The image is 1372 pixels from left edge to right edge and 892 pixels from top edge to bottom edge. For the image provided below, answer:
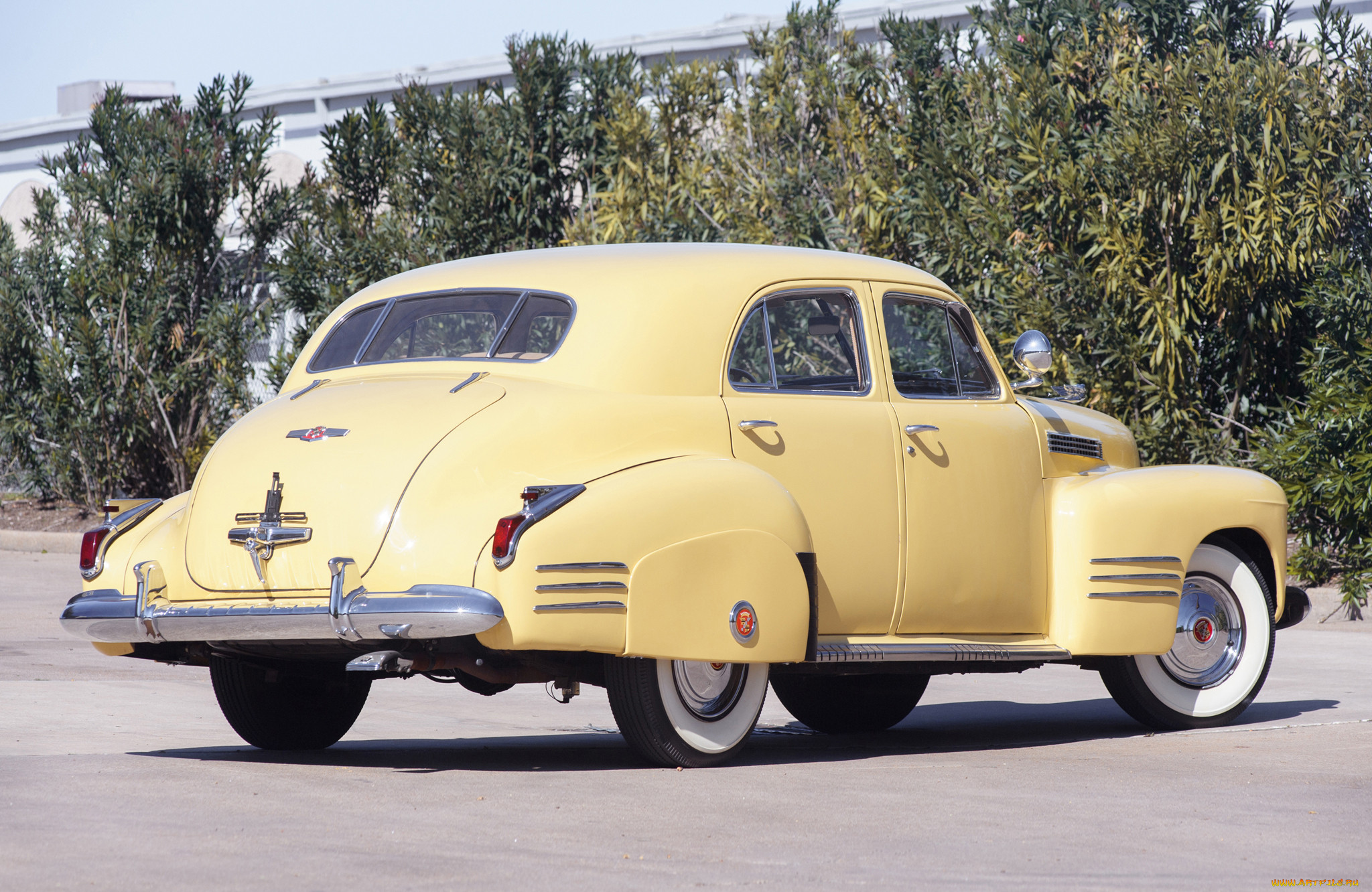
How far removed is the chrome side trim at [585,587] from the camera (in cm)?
560

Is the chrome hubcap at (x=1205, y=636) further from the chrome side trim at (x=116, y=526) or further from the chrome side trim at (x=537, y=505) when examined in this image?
the chrome side trim at (x=116, y=526)

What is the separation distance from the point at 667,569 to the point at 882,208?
9.95 meters

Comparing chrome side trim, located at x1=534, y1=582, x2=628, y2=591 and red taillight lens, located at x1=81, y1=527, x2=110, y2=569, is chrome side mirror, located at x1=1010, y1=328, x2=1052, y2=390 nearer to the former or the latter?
chrome side trim, located at x1=534, y1=582, x2=628, y2=591

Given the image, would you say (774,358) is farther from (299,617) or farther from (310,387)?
(299,617)

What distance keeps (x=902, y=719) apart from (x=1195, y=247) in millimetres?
6345

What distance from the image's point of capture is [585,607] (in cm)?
568

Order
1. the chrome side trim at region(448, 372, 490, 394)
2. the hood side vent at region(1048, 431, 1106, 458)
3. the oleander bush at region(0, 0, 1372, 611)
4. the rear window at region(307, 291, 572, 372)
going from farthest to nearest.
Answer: the oleander bush at region(0, 0, 1372, 611)
the hood side vent at region(1048, 431, 1106, 458)
the rear window at region(307, 291, 572, 372)
the chrome side trim at region(448, 372, 490, 394)

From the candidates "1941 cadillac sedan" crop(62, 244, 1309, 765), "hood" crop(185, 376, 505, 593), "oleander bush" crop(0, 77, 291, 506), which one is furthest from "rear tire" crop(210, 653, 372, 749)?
"oleander bush" crop(0, 77, 291, 506)

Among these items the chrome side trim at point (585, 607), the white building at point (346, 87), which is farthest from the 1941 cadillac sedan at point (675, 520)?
the white building at point (346, 87)

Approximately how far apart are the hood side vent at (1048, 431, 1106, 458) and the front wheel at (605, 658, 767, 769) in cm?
195

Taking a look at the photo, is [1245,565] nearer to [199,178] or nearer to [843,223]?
[843,223]

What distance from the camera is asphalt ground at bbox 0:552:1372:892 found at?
4.30 meters

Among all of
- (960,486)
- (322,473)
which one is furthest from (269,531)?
(960,486)

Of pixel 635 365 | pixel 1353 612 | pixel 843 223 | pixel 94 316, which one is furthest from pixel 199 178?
pixel 635 365
